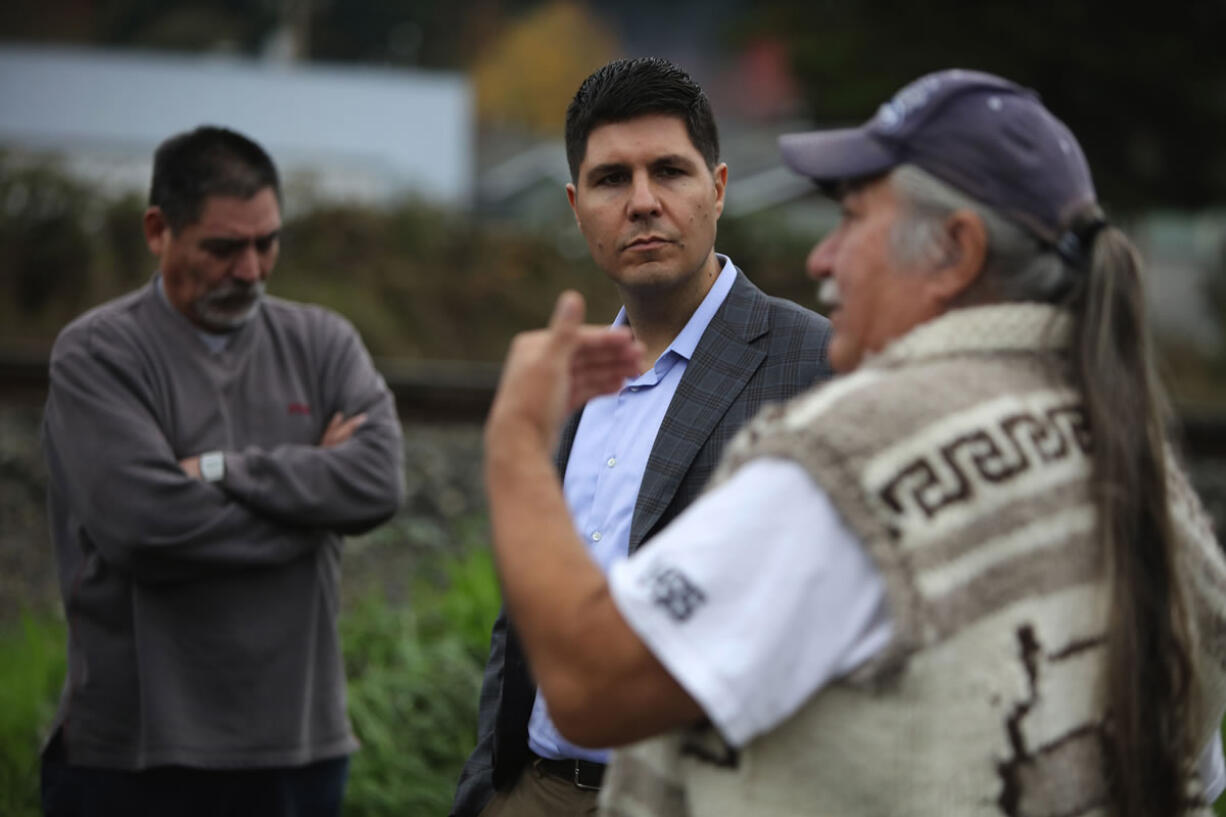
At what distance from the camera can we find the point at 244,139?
4129mm

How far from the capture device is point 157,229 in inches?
161

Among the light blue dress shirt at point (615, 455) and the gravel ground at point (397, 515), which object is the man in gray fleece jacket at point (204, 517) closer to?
the light blue dress shirt at point (615, 455)

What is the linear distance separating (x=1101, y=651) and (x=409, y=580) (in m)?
5.97

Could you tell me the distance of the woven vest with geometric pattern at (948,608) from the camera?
1829mm

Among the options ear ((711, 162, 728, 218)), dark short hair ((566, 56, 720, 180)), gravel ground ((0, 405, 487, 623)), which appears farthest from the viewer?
gravel ground ((0, 405, 487, 623))

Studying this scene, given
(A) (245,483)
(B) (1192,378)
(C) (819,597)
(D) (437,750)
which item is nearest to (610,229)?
(A) (245,483)

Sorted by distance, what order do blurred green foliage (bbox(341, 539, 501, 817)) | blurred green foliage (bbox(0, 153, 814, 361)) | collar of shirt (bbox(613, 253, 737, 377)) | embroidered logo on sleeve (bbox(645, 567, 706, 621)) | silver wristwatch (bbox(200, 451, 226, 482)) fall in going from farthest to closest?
1. blurred green foliage (bbox(0, 153, 814, 361))
2. blurred green foliage (bbox(341, 539, 501, 817))
3. silver wristwatch (bbox(200, 451, 226, 482))
4. collar of shirt (bbox(613, 253, 737, 377))
5. embroidered logo on sleeve (bbox(645, 567, 706, 621))

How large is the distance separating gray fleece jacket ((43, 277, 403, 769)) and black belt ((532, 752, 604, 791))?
1105 millimetres

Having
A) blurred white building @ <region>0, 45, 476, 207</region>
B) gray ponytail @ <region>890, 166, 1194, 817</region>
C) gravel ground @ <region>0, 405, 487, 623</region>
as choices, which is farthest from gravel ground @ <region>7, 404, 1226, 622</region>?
blurred white building @ <region>0, 45, 476, 207</region>

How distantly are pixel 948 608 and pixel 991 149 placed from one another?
68 cm

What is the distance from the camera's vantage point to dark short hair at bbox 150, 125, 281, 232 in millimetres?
4035

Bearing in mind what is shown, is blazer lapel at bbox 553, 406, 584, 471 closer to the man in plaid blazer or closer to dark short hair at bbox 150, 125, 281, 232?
the man in plaid blazer

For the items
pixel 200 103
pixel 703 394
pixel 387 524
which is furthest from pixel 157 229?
pixel 200 103

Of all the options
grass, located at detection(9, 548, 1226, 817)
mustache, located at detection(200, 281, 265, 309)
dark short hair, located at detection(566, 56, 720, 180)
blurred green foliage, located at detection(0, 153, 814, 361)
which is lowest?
blurred green foliage, located at detection(0, 153, 814, 361)
